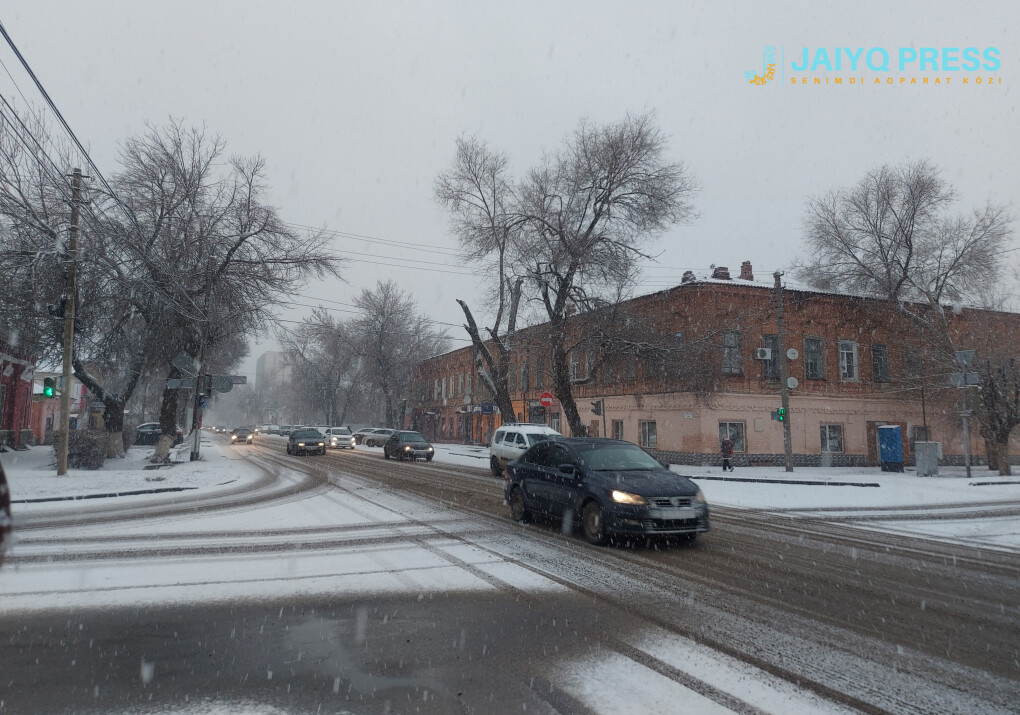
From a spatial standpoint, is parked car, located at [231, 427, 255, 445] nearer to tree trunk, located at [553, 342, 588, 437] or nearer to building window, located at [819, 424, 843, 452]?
tree trunk, located at [553, 342, 588, 437]

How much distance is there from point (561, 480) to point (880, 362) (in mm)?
30303

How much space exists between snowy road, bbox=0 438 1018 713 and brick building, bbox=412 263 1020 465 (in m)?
19.7

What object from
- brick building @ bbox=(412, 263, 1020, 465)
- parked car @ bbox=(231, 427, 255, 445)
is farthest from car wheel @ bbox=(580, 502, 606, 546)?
parked car @ bbox=(231, 427, 255, 445)

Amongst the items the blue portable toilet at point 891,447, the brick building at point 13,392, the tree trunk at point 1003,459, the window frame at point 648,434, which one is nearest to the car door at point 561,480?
the blue portable toilet at point 891,447

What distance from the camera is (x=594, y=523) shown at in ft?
30.0

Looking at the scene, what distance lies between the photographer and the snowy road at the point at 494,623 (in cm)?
407

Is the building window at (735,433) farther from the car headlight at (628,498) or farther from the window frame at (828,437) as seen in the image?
the car headlight at (628,498)

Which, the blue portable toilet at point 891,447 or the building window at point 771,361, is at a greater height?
the building window at point 771,361

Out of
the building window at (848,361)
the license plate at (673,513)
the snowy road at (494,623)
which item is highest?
the building window at (848,361)

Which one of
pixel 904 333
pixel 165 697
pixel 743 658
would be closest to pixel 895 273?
pixel 904 333

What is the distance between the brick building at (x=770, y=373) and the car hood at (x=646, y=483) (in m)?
18.3

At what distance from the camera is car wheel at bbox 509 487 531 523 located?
11.2 metres

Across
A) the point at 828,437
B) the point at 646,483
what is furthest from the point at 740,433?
the point at 646,483

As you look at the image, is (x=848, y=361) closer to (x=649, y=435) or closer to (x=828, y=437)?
(x=828, y=437)
